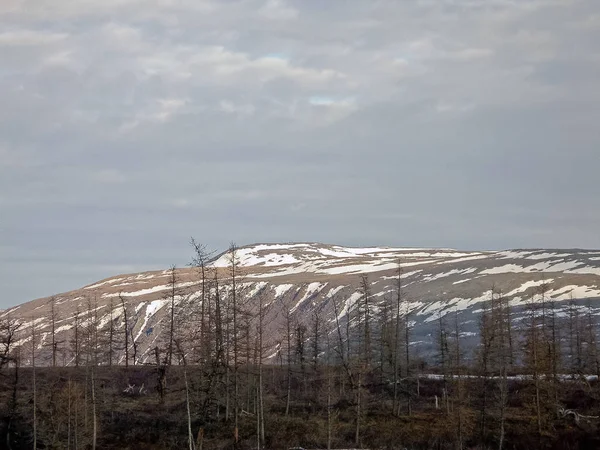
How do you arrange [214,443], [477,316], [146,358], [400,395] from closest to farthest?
[214,443]
[400,395]
[477,316]
[146,358]

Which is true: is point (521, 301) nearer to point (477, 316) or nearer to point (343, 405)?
point (477, 316)

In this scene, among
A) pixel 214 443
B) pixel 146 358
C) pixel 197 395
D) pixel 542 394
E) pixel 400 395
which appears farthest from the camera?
pixel 146 358

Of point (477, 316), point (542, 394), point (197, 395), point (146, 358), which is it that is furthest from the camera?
point (146, 358)

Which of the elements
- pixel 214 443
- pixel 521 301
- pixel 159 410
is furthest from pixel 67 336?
pixel 214 443

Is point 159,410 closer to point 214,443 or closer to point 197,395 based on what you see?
point 197,395

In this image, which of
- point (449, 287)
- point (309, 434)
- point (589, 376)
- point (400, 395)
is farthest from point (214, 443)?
point (449, 287)

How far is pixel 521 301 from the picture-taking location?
152750 millimetres

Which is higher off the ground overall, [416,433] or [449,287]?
[449,287]

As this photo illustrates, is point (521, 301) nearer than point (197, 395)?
No

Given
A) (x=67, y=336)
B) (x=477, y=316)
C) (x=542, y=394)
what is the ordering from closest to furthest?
(x=542, y=394) < (x=477, y=316) < (x=67, y=336)

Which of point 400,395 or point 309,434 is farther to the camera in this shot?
point 400,395

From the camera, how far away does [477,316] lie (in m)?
148

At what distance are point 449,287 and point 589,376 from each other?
99239mm

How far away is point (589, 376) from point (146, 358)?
11048 centimetres
